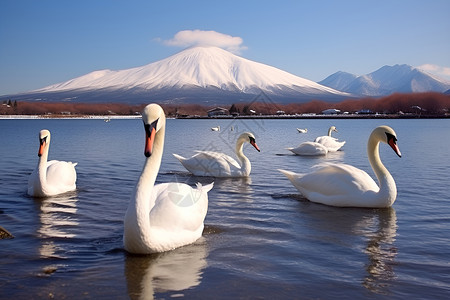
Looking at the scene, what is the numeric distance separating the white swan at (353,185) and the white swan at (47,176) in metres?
5.55

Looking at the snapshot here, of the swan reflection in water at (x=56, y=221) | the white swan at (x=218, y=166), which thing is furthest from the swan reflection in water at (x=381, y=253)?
the white swan at (x=218, y=166)

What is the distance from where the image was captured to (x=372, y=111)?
162 meters

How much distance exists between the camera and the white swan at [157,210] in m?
5.72

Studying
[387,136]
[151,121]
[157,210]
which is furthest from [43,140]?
[387,136]

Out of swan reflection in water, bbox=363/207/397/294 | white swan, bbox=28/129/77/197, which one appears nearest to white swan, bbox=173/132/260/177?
white swan, bbox=28/129/77/197

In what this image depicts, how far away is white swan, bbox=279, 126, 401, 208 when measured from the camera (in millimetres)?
9073

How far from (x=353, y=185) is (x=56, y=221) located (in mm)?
5499

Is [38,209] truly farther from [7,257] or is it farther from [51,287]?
[51,287]

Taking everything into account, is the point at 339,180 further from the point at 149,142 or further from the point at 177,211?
the point at 149,142

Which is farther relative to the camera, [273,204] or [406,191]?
[406,191]

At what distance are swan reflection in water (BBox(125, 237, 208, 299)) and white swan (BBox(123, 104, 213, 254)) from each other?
0.11m

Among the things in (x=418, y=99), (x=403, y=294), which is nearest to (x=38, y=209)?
(x=403, y=294)

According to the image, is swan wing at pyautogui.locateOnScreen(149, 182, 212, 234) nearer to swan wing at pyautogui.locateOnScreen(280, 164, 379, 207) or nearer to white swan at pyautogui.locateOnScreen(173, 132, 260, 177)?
swan wing at pyautogui.locateOnScreen(280, 164, 379, 207)

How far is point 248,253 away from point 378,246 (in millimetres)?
1941
